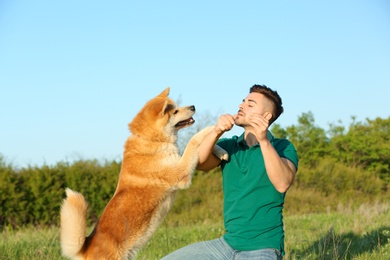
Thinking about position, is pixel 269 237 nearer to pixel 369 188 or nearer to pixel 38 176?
pixel 38 176

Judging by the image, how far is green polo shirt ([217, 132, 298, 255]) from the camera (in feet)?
11.5

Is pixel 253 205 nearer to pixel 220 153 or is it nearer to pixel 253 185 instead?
pixel 253 185

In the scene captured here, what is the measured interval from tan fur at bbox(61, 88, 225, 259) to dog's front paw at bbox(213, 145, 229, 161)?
2 centimetres

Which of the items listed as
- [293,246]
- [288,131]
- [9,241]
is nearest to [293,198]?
[288,131]

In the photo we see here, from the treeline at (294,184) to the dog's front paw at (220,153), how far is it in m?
8.10

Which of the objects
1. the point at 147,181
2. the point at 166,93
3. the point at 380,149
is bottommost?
the point at 147,181

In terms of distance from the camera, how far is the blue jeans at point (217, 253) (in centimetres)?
341

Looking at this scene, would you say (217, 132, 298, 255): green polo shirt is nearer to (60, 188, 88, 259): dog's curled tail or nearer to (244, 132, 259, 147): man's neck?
(244, 132, 259, 147): man's neck

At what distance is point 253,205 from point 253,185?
0.47 feet

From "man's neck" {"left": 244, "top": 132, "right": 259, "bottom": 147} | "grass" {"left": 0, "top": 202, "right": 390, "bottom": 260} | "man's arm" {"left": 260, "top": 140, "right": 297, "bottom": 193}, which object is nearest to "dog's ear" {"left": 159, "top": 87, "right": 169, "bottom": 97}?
"grass" {"left": 0, "top": 202, "right": 390, "bottom": 260}

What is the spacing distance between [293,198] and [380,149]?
7.34m

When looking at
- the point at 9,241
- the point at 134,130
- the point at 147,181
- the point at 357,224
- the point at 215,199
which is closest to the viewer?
the point at 147,181

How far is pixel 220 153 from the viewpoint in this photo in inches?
156

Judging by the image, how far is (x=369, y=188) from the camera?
1972 centimetres
